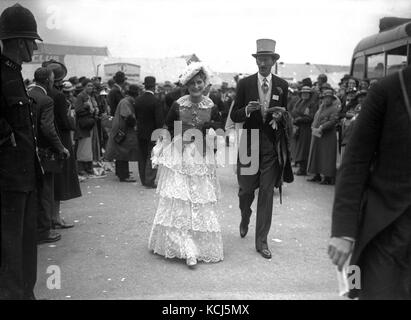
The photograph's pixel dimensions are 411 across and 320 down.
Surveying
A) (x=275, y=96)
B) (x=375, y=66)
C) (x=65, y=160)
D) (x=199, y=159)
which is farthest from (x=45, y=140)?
(x=375, y=66)

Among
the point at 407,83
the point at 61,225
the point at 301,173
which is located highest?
the point at 407,83

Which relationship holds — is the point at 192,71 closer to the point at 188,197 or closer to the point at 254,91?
the point at 254,91

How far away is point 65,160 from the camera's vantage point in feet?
20.6

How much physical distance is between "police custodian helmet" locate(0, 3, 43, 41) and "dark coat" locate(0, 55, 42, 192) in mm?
234

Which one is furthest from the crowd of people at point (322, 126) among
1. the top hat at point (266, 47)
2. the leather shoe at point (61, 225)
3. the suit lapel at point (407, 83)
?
the suit lapel at point (407, 83)

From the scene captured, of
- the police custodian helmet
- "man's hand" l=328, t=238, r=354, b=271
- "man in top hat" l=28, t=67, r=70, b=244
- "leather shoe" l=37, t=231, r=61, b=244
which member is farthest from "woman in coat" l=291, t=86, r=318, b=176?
"man's hand" l=328, t=238, r=354, b=271

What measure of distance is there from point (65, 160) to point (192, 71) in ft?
7.44

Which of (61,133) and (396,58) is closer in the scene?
(61,133)

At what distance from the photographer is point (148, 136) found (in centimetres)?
939

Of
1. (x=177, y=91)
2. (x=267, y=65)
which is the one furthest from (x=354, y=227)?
(x=177, y=91)

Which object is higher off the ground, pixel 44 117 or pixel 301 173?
pixel 44 117

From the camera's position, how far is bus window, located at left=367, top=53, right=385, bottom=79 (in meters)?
11.4

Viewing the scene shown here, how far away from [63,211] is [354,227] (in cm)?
592
